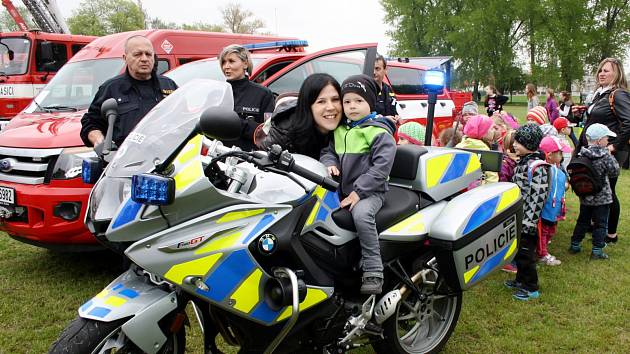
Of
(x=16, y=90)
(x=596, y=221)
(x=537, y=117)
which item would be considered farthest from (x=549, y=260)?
(x=16, y=90)

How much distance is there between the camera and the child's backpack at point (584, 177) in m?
4.86

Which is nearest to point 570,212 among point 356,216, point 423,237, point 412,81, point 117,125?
point 412,81

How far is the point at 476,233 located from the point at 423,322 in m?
0.77

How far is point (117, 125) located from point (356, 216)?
2085 millimetres

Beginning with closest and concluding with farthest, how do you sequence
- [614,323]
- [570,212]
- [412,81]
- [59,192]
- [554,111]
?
[614,323], [59,192], [570,212], [412,81], [554,111]

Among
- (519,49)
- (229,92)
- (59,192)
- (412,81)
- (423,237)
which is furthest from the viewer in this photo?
(519,49)

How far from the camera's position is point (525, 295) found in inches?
161

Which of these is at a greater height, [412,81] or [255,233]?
[412,81]

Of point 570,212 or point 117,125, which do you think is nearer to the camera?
point 117,125

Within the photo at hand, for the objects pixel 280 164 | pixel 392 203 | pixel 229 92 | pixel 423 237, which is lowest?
pixel 423 237

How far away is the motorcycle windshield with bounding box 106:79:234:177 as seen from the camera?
2.04 metres

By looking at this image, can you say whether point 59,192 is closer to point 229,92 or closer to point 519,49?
point 229,92

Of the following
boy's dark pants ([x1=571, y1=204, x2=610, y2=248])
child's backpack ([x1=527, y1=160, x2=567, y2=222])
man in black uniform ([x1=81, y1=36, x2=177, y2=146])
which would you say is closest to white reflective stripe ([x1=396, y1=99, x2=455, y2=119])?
boy's dark pants ([x1=571, y1=204, x2=610, y2=248])

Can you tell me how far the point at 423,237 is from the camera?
2.81 m
